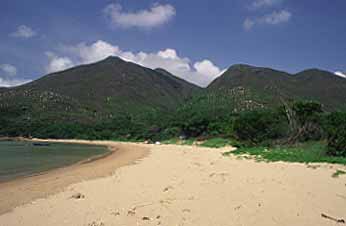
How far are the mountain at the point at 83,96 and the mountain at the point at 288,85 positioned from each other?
→ 29750 mm

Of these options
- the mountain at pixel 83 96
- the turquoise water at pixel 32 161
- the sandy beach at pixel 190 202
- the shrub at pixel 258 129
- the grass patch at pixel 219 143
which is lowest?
the turquoise water at pixel 32 161

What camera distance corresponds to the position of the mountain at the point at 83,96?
121250 mm

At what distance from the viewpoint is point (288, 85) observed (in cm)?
11888

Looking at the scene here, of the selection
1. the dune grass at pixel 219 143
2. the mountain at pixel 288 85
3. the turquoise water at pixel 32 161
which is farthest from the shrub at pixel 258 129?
the mountain at pixel 288 85

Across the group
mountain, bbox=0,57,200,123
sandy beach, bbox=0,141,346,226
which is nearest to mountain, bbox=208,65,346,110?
mountain, bbox=0,57,200,123

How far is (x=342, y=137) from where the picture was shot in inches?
814

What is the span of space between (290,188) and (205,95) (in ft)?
347

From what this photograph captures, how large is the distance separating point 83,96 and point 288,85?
9125 cm

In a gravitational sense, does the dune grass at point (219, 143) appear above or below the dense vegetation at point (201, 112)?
below

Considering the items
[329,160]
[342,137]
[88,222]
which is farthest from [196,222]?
[342,137]

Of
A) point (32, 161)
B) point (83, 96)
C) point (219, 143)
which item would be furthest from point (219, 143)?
point (83, 96)

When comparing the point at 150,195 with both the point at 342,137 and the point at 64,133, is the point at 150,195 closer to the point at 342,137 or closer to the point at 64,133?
the point at 342,137

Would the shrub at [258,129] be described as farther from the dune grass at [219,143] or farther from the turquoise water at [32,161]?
the turquoise water at [32,161]

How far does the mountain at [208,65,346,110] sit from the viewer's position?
98581 mm
